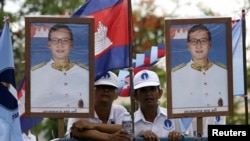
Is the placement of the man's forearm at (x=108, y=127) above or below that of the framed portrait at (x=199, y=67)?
below

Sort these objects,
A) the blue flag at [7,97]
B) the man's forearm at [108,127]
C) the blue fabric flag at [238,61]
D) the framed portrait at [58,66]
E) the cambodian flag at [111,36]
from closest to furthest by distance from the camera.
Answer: the man's forearm at [108,127]
the framed portrait at [58,66]
the blue flag at [7,97]
the cambodian flag at [111,36]
the blue fabric flag at [238,61]

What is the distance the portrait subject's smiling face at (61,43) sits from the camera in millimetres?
7711

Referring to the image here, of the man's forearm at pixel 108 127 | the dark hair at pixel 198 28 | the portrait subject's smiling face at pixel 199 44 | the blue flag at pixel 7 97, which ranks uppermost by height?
the dark hair at pixel 198 28

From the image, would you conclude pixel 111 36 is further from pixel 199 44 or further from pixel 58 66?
pixel 199 44

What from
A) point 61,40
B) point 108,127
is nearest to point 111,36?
point 61,40

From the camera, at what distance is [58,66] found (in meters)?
7.73

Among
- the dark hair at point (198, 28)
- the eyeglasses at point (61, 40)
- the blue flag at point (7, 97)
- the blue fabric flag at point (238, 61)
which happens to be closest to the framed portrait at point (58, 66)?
the eyeglasses at point (61, 40)

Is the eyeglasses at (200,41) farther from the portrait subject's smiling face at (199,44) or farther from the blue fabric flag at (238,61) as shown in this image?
the blue fabric flag at (238,61)

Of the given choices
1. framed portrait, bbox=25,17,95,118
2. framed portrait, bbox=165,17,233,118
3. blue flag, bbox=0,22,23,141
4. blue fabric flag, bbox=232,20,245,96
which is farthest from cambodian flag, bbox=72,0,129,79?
blue fabric flag, bbox=232,20,245,96

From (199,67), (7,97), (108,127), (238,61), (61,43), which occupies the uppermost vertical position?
(61,43)

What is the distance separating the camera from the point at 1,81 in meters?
8.27

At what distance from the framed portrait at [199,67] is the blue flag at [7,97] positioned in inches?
59.6

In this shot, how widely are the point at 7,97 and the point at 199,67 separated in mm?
1882

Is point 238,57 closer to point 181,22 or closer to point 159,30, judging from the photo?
point 181,22
